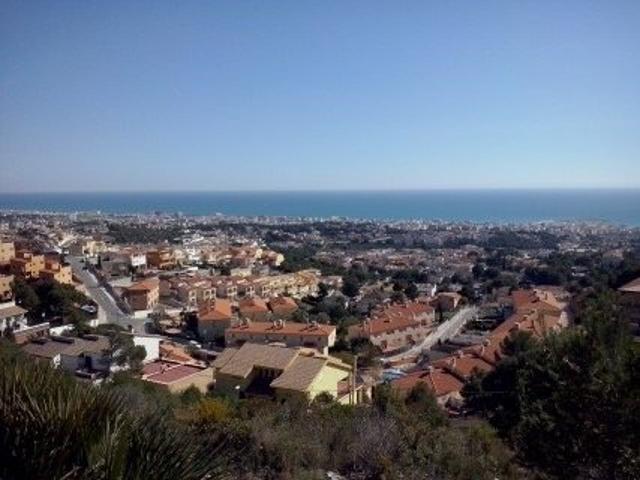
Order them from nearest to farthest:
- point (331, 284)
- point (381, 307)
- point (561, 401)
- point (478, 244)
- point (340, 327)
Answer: point (561, 401) < point (340, 327) < point (381, 307) < point (331, 284) < point (478, 244)

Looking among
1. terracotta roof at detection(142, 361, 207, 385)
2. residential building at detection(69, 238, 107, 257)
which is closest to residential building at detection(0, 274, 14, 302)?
terracotta roof at detection(142, 361, 207, 385)

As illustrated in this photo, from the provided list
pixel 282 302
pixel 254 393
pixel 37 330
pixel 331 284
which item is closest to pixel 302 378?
pixel 254 393

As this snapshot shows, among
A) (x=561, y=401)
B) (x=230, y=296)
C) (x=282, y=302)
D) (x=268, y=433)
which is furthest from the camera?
(x=230, y=296)

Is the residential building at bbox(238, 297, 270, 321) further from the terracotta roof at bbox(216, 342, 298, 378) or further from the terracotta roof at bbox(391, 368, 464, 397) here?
the terracotta roof at bbox(391, 368, 464, 397)

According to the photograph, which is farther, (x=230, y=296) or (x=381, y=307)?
(x=230, y=296)

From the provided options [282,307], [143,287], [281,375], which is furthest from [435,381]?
[143,287]

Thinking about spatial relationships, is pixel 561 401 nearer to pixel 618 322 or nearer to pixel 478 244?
pixel 618 322

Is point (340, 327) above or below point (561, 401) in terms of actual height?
below

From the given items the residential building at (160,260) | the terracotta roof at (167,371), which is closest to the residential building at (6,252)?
the residential building at (160,260)
